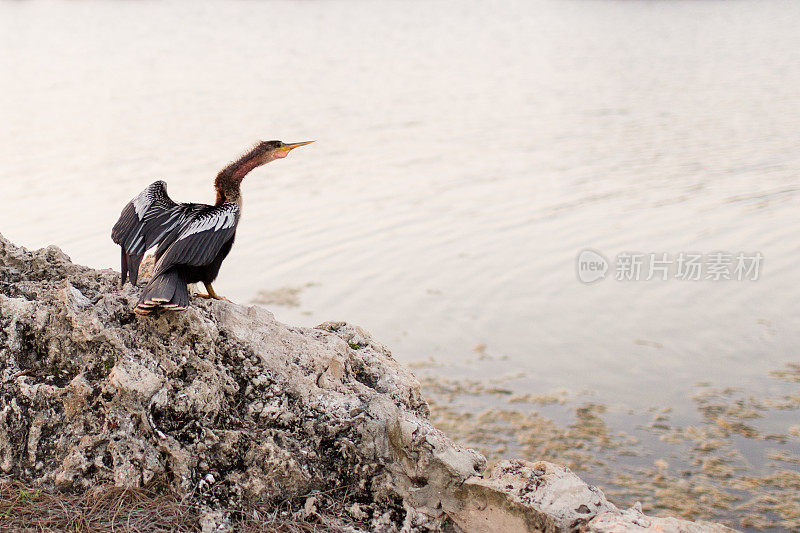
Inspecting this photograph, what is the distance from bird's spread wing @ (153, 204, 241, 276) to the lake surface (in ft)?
8.26

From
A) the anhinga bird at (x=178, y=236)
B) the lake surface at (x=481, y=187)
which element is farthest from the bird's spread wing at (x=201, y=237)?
the lake surface at (x=481, y=187)

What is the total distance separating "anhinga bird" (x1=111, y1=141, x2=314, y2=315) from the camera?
2477 millimetres

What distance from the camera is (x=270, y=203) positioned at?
8438 millimetres

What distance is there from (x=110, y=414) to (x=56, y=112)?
12692 mm

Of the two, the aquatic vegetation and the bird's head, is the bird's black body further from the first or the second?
the aquatic vegetation

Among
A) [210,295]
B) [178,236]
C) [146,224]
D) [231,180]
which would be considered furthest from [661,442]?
[146,224]

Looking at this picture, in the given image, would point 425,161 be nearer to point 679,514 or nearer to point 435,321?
point 435,321

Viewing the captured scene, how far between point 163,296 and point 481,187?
6699 mm

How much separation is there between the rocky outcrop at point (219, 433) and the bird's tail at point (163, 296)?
0.14m

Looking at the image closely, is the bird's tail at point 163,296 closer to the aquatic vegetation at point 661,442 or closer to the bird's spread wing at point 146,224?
the bird's spread wing at point 146,224

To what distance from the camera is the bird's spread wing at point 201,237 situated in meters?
2.62

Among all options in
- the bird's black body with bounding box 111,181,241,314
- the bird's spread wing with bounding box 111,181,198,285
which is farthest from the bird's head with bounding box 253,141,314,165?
the bird's spread wing with bounding box 111,181,198,285

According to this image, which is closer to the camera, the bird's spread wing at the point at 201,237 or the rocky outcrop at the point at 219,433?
the rocky outcrop at the point at 219,433

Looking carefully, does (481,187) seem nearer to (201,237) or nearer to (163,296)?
(201,237)
